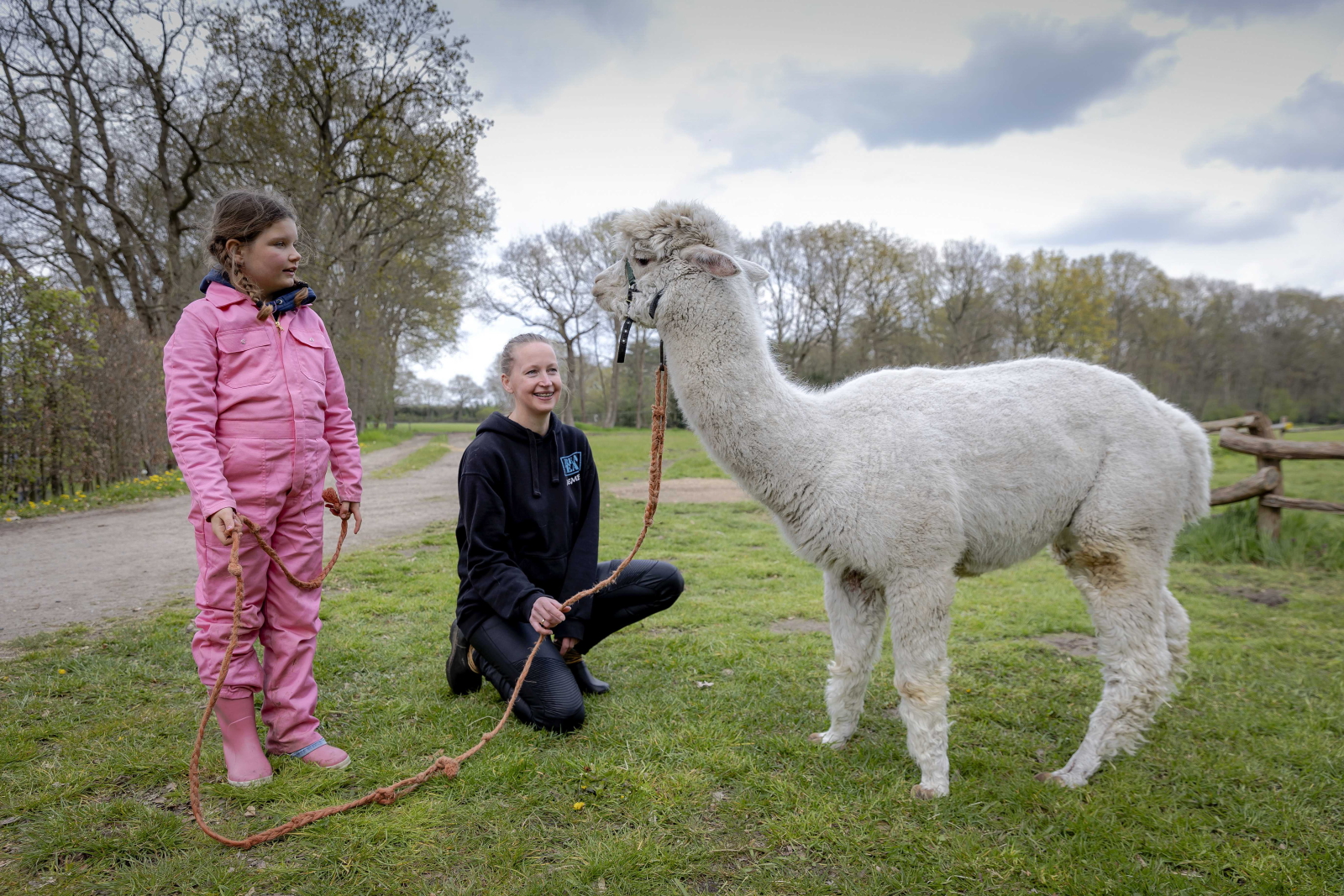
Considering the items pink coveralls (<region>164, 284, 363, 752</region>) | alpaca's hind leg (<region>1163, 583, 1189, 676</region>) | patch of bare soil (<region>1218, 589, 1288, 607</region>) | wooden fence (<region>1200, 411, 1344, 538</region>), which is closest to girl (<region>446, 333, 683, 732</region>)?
pink coveralls (<region>164, 284, 363, 752</region>)

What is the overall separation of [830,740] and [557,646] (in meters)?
1.46

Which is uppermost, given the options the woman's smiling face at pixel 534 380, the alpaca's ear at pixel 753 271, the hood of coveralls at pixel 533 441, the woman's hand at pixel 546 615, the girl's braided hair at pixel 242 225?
the girl's braided hair at pixel 242 225

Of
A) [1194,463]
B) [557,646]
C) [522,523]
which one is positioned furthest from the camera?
[557,646]

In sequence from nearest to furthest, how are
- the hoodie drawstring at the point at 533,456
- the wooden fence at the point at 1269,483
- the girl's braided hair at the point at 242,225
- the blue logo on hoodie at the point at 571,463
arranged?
the girl's braided hair at the point at 242,225 → the hoodie drawstring at the point at 533,456 → the blue logo on hoodie at the point at 571,463 → the wooden fence at the point at 1269,483

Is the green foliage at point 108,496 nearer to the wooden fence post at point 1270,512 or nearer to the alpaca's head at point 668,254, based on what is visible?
the alpaca's head at point 668,254

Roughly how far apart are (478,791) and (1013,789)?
2.20m

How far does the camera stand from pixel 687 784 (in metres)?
2.81

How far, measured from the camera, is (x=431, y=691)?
147 inches

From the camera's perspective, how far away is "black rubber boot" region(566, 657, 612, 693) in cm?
379

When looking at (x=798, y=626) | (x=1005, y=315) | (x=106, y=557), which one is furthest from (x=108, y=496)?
(x=1005, y=315)

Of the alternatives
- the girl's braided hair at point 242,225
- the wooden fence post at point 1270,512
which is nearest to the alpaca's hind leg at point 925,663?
the girl's braided hair at point 242,225

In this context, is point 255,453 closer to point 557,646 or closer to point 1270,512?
point 557,646

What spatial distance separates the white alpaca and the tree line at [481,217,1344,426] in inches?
1125

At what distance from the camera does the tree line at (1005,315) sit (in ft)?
108
